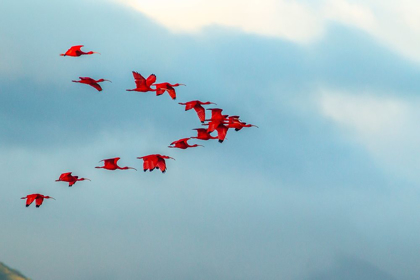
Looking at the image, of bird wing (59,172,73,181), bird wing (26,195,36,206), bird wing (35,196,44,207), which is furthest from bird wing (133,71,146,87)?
bird wing (26,195,36,206)

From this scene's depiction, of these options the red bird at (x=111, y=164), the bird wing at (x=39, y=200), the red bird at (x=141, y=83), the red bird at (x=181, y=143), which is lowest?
the bird wing at (x=39, y=200)

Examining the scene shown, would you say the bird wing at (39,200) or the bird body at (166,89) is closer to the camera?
the bird body at (166,89)

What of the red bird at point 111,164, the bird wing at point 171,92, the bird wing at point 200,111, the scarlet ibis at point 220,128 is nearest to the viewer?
the scarlet ibis at point 220,128

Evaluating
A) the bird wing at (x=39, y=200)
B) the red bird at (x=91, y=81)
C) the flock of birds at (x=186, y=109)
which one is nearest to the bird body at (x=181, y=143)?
the flock of birds at (x=186, y=109)

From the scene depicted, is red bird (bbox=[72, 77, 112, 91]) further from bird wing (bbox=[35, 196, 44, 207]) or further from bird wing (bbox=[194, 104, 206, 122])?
bird wing (bbox=[35, 196, 44, 207])

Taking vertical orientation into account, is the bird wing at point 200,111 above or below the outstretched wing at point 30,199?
above

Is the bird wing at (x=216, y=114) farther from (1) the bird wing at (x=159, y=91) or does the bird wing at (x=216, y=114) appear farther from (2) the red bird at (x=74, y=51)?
(2) the red bird at (x=74, y=51)

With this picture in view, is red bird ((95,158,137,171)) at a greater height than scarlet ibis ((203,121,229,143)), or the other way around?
scarlet ibis ((203,121,229,143))

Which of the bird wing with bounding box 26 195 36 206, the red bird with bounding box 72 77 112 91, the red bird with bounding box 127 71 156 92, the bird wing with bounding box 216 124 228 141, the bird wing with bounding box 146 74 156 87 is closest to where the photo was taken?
the red bird with bounding box 127 71 156 92

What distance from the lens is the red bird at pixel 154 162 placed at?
74375 mm

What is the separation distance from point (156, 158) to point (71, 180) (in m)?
10.3

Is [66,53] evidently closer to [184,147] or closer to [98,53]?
[98,53]

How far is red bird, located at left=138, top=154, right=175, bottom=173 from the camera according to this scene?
7438 centimetres

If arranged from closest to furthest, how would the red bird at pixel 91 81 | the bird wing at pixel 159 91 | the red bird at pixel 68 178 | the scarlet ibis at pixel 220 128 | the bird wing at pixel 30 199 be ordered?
the scarlet ibis at pixel 220 128, the bird wing at pixel 159 91, the red bird at pixel 91 81, the red bird at pixel 68 178, the bird wing at pixel 30 199
